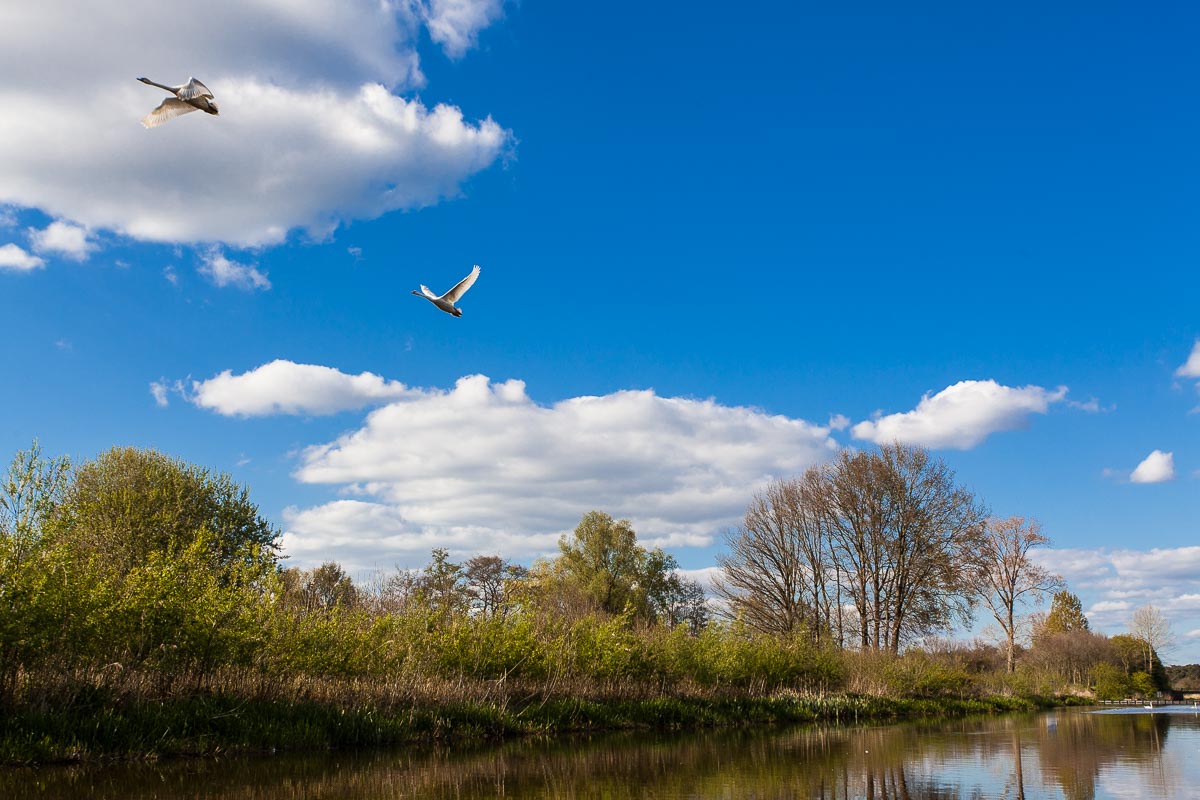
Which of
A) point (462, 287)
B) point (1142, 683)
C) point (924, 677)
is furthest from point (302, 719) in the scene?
point (1142, 683)

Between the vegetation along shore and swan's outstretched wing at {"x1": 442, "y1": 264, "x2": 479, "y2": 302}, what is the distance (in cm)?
662

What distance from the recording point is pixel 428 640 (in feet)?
69.5

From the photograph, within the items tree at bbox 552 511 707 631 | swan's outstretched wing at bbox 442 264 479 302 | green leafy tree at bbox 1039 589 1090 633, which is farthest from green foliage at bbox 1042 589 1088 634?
swan's outstretched wing at bbox 442 264 479 302

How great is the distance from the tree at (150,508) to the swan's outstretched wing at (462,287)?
13501 mm

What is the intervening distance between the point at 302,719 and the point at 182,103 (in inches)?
456

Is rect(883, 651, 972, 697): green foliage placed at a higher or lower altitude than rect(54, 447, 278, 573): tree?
lower

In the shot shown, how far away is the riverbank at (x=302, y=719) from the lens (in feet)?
44.4

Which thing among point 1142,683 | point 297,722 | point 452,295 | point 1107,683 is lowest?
point 1142,683

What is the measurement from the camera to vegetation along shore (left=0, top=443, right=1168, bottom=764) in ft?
46.1

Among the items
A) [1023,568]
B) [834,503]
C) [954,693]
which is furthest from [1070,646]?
[834,503]

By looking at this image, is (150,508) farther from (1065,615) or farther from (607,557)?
(1065,615)

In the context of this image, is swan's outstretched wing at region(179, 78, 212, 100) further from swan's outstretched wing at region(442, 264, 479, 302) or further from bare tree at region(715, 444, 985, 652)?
bare tree at region(715, 444, 985, 652)

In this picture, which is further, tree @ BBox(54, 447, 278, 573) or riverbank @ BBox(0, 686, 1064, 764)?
tree @ BBox(54, 447, 278, 573)

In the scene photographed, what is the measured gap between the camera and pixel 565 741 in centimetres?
2089
